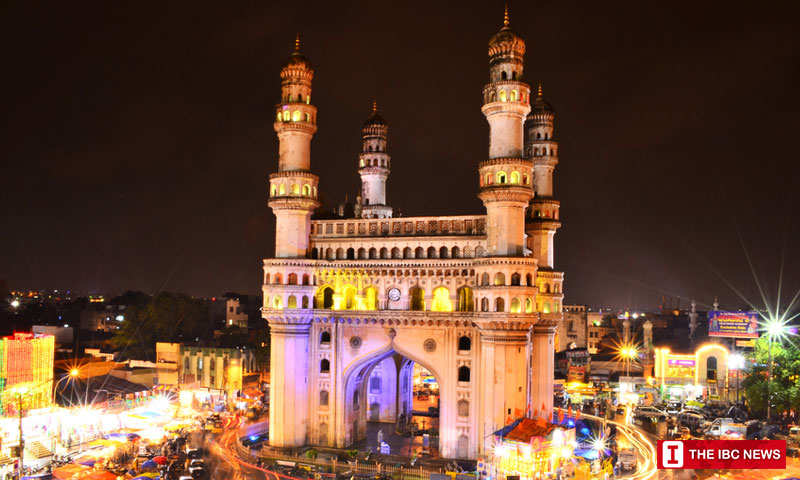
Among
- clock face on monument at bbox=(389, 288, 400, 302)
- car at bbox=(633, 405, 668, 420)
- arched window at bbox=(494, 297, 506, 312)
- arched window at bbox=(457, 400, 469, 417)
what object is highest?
clock face on monument at bbox=(389, 288, 400, 302)

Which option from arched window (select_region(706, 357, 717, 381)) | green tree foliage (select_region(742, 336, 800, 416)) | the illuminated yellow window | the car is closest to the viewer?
the illuminated yellow window

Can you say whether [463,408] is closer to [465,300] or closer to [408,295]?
[465,300]

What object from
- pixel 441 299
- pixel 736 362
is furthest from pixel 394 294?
pixel 736 362

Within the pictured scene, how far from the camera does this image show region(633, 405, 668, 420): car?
55.1m

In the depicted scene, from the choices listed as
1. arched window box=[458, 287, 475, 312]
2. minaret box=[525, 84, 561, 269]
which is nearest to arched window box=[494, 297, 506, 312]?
arched window box=[458, 287, 475, 312]

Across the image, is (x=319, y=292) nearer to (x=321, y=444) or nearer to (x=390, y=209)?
(x=321, y=444)

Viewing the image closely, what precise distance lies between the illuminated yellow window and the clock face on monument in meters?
2.45

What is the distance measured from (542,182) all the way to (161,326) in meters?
52.5

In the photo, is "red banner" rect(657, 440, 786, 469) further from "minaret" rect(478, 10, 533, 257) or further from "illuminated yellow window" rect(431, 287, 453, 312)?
"illuminated yellow window" rect(431, 287, 453, 312)

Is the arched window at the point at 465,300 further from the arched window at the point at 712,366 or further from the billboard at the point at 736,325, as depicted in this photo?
the arched window at the point at 712,366

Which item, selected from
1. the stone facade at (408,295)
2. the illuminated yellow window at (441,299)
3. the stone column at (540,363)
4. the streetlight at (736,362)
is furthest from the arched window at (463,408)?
the streetlight at (736,362)

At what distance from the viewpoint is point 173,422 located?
1967 inches

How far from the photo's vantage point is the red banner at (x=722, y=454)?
99.8ft

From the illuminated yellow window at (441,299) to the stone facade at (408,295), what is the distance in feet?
0.21
